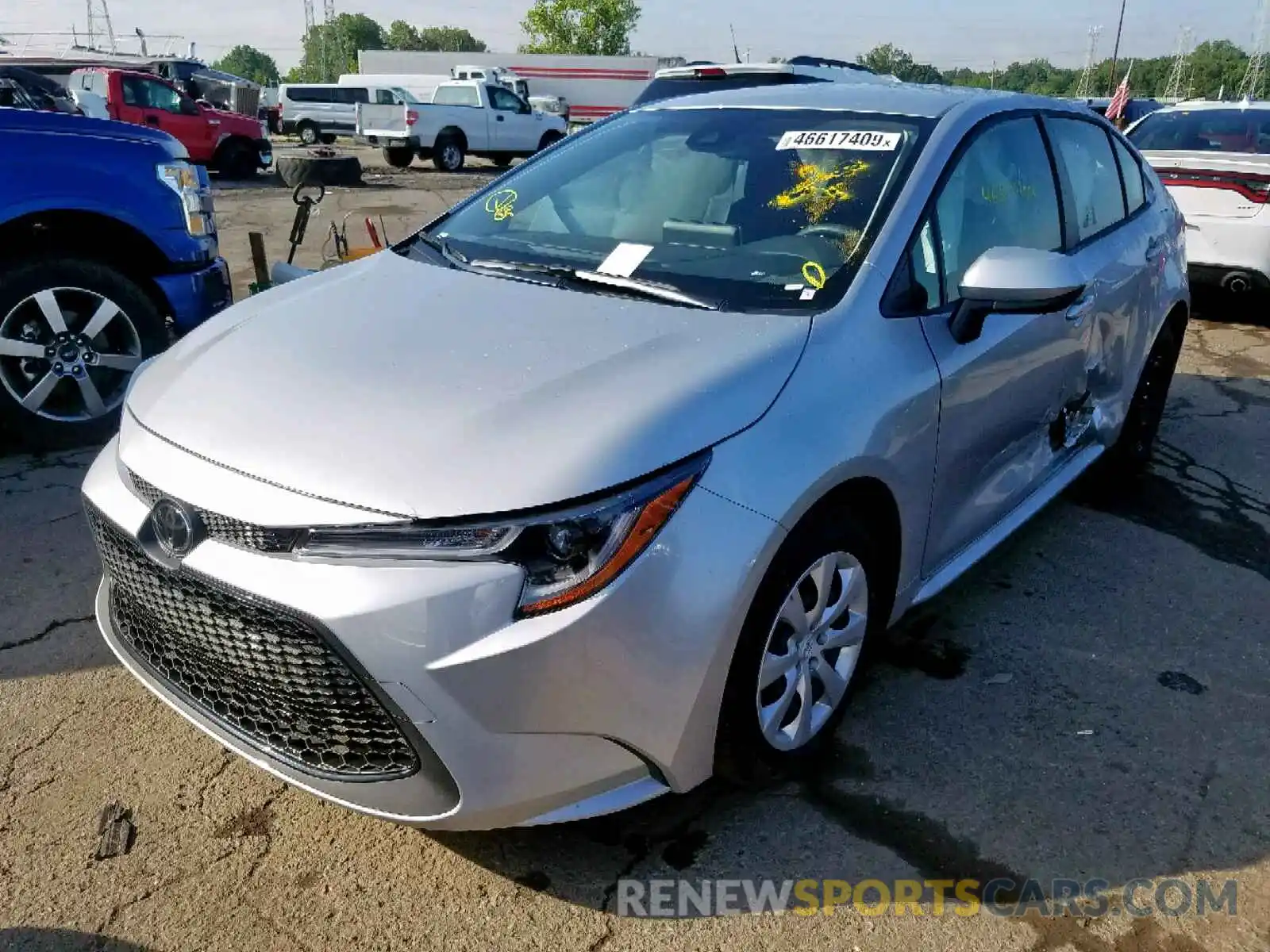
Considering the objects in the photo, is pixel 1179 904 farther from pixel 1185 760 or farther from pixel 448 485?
pixel 448 485

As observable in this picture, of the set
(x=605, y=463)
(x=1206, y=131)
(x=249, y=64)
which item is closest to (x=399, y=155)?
(x=1206, y=131)

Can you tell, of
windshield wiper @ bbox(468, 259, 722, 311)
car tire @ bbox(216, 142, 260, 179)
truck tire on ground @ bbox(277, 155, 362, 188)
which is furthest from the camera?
car tire @ bbox(216, 142, 260, 179)

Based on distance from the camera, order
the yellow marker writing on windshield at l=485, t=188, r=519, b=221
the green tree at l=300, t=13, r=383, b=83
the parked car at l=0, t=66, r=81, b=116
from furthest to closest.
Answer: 1. the green tree at l=300, t=13, r=383, b=83
2. the parked car at l=0, t=66, r=81, b=116
3. the yellow marker writing on windshield at l=485, t=188, r=519, b=221

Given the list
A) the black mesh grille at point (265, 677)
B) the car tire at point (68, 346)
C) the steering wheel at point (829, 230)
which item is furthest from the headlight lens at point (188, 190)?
the steering wheel at point (829, 230)

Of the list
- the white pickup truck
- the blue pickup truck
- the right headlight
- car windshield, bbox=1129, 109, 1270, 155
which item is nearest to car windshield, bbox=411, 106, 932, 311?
the right headlight

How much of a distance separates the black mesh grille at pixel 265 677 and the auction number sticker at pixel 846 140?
195 centimetres

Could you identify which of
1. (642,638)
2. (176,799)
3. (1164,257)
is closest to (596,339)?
(642,638)

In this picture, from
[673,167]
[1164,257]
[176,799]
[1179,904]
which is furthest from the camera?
[1164,257]

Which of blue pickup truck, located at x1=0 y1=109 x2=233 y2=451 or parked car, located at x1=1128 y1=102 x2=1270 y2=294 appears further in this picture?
parked car, located at x1=1128 y1=102 x2=1270 y2=294

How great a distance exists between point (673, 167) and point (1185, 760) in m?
2.18

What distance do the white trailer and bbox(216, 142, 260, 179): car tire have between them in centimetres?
2449

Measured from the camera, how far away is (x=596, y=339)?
Answer: 235 cm

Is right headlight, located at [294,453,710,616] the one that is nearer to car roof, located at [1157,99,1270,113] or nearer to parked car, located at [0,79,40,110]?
parked car, located at [0,79,40,110]

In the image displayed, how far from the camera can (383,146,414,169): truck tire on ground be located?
2392 cm
